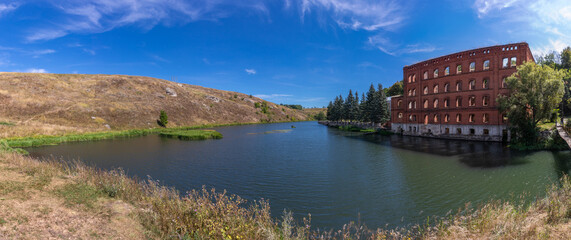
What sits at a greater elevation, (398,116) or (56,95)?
(56,95)

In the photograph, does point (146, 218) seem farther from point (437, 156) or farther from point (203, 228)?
point (437, 156)

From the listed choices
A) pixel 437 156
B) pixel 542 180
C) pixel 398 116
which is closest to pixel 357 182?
pixel 542 180

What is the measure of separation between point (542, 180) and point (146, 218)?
76.4ft

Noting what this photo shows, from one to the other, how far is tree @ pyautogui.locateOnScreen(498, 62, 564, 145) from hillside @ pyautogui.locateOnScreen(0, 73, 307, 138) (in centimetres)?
7362

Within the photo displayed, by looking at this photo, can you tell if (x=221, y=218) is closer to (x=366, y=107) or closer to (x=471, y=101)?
(x=471, y=101)

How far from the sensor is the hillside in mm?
53375

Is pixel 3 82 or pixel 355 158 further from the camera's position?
pixel 3 82

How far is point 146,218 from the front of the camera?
788 cm

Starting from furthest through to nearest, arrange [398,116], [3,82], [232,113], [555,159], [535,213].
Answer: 1. [232,113]
2. [3,82]
3. [398,116]
4. [555,159]
5. [535,213]

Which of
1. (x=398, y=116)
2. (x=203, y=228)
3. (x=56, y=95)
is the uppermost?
(x=56, y=95)

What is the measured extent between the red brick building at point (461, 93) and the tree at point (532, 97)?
6871 mm

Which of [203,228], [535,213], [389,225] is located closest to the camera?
[203,228]

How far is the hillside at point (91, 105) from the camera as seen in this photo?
175ft

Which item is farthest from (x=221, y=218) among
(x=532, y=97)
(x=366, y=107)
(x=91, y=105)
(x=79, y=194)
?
(x=91, y=105)
